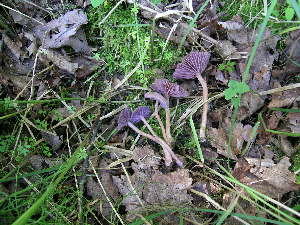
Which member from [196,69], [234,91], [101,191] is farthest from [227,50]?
[101,191]

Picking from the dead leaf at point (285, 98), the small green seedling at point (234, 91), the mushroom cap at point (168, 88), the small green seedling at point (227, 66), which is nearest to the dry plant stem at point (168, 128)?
the mushroom cap at point (168, 88)

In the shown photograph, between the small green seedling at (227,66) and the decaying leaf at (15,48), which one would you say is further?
the decaying leaf at (15,48)

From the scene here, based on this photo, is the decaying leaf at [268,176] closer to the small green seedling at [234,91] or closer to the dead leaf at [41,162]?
the small green seedling at [234,91]

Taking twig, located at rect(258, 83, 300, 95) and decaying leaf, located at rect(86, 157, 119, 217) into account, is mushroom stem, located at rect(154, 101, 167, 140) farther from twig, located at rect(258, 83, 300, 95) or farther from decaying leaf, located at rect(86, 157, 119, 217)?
twig, located at rect(258, 83, 300, 95)

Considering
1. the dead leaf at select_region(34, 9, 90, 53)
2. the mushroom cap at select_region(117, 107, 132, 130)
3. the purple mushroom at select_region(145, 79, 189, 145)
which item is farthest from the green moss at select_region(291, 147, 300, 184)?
the dead leaf at select_region(34, 9, 90, 53)

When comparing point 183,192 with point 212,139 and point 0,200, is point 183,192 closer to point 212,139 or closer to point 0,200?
point 212,139

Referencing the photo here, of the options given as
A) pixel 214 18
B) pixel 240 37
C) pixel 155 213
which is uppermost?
pixel 214 18

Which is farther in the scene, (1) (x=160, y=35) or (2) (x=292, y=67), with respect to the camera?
(1) (x=160, y=35)

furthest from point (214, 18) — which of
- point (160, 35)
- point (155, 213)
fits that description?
point (155, 213)
